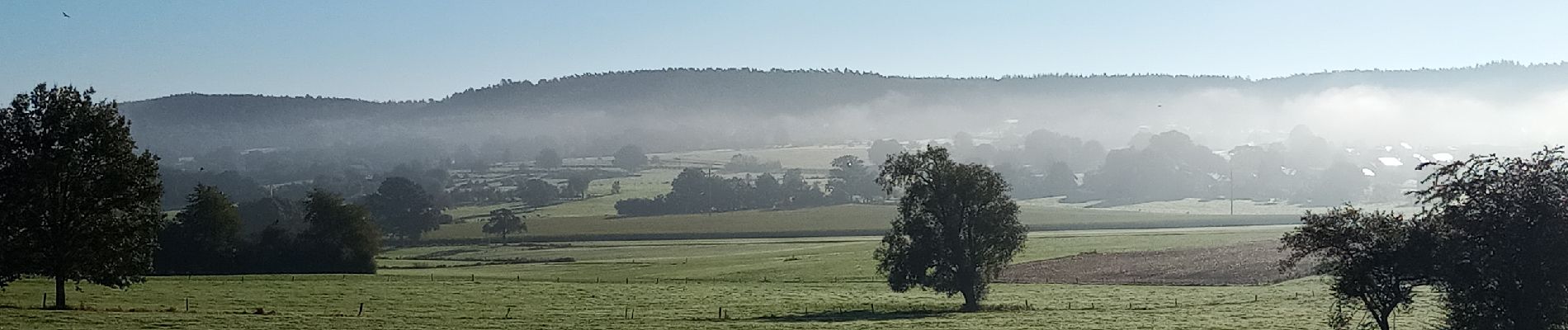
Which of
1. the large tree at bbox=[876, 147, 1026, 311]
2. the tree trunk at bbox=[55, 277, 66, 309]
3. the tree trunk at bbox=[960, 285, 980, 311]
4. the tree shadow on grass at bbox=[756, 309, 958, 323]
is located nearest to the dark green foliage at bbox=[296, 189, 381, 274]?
the tree trunk at bbox=[55, 277, 66, 309]

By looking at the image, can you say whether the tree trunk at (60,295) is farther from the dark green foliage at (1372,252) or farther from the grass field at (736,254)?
the dark green foliage at (1372,252)

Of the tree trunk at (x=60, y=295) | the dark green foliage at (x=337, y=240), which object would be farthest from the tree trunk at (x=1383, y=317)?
the dark green foliage at (x=337, y=240)

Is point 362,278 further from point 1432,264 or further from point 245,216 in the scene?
point 245,216

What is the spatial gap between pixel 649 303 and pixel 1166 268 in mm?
39846

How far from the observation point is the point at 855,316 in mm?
52406

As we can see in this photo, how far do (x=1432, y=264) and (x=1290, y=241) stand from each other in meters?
3.46

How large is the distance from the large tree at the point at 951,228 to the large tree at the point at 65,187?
33.7 metres

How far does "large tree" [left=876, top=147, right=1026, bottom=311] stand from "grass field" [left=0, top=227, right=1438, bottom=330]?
5.58 ft

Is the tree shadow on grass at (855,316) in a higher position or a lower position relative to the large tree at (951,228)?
lower

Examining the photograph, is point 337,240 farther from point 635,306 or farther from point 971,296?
point 971,296

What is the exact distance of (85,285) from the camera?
5825 centimetres

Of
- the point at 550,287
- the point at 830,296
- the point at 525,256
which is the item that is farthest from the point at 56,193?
the point at 525,256

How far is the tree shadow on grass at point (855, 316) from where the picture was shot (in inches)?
1964

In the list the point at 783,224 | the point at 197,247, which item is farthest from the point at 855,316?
the point at 783,224
